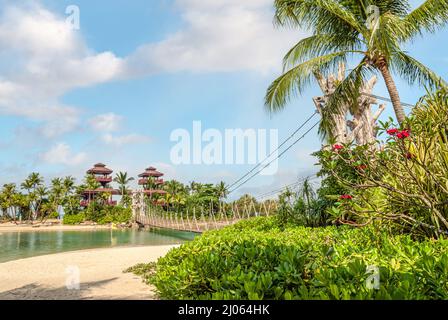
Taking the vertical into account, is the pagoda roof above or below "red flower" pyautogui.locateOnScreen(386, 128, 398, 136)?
above

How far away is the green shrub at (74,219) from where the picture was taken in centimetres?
4323

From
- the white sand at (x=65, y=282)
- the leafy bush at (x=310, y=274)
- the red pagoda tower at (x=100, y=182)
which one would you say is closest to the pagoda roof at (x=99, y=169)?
the red pagoda tower at (x=100, y=182)

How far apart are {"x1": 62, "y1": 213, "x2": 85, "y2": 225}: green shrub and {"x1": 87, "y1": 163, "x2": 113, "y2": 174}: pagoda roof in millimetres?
9227

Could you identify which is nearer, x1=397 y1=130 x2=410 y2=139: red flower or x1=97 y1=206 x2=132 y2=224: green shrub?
x1=397 y1=130 x2=410 y2=139: red flower

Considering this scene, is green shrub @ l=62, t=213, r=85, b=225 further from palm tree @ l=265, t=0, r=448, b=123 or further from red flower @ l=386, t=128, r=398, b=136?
red flower @ l=386, t=128, r=398, b=136

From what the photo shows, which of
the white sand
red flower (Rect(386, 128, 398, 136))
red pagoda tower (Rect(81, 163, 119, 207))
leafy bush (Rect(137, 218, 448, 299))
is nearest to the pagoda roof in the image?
red pagoda tower (Rect(81, 163, 119, 207))

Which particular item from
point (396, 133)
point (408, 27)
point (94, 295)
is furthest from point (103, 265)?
point (408, 27)

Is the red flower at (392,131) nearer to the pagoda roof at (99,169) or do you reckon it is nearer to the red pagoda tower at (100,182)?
the red pagoda tower at (100,182)

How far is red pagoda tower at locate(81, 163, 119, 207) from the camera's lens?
47.3 metres

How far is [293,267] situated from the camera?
2.15m

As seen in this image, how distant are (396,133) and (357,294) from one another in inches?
99.6

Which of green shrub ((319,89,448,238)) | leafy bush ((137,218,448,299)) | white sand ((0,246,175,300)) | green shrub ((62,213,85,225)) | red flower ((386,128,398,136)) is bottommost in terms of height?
green shrub ((62,213,85,225))

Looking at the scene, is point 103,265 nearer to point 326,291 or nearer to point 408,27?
point 326,291

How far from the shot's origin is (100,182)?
51906 mm
